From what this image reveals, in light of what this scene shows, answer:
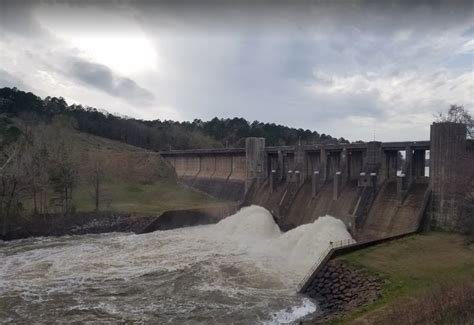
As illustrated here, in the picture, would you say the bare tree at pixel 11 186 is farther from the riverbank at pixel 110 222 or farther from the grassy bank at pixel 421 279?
the grassy bank at pixel 421 279

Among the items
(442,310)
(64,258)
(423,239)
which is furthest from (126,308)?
(423,239)

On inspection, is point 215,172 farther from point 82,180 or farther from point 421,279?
point 421,279

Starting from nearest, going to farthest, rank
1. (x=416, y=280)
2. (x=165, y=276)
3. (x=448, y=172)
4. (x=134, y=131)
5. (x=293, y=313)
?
(x=293, y=313) → (x=416, y=280) → (x=165, y=276) → (x=448, y=172) → (x=134, y=131)

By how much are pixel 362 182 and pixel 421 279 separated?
1341 cm

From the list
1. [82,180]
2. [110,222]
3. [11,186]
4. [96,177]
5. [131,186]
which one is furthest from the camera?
[131,186]

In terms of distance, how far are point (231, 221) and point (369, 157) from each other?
13756 mm

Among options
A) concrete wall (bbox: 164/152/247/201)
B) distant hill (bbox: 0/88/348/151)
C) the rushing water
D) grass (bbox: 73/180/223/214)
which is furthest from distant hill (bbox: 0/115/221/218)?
distant hill (bbox: 0/88/348/151)

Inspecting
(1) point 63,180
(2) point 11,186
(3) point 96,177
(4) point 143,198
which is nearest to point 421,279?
(1) point 63,180

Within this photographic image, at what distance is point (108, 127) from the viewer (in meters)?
104

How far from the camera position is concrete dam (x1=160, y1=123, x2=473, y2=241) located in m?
24.5

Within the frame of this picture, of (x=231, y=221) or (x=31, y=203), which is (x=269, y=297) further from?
(x=31, y=203)

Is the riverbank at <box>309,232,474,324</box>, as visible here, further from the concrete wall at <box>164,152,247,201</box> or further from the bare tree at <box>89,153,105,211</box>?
the bare tree at <box>89,153,105,211</box>

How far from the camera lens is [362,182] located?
29438mm

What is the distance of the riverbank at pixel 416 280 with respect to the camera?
12.1m
